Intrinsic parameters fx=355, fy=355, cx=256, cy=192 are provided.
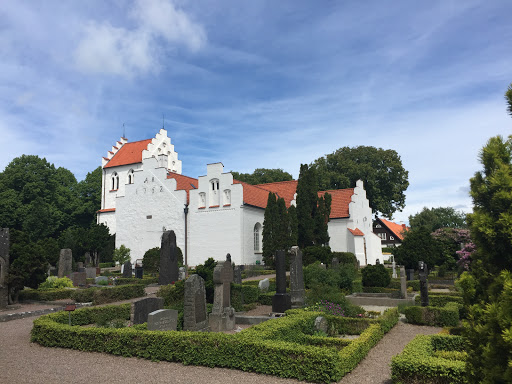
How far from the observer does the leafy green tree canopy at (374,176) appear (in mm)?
47375

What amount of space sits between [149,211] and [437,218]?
37.5 metres

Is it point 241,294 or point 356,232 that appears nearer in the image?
point 241,294

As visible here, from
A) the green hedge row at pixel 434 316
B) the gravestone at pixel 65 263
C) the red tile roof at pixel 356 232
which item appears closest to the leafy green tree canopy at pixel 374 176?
the red tile roof at pixel 356 232

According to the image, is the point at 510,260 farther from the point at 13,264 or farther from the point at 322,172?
the point at 322,172

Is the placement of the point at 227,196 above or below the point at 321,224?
above

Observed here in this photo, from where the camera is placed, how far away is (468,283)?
3.59 m

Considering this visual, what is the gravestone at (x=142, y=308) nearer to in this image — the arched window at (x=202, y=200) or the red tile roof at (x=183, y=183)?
the arched window at (x=202, y=200)

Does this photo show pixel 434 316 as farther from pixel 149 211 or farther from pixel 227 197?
pixel 149 211

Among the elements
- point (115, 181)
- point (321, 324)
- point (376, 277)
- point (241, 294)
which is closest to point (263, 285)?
point (241, 294)

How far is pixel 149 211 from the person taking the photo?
3641 centimetres

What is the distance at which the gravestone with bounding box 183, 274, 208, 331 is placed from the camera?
9.86 meters

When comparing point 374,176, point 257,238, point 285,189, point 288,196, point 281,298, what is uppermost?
point 374,176

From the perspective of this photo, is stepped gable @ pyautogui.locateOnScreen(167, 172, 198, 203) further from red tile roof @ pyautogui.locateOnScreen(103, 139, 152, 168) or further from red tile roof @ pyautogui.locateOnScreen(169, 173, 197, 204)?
red tile roof @ pyautogui.locateOnScreen(103, 139, 152, 168)

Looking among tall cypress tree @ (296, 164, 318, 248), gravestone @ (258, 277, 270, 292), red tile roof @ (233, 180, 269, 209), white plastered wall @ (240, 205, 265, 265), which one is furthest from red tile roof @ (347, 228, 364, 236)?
gravestone @ (258, 277, 270, 292)
